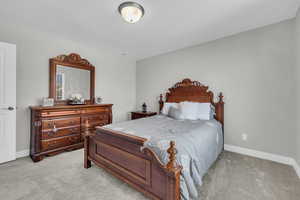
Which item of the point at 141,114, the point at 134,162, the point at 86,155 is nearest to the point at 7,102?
the point at 86,155

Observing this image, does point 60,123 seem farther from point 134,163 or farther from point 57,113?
point 134,163

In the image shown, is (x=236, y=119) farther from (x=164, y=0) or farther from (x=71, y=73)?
(x=71, y=73)

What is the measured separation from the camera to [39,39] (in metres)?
2.70

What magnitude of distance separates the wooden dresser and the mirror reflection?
0.52 meters

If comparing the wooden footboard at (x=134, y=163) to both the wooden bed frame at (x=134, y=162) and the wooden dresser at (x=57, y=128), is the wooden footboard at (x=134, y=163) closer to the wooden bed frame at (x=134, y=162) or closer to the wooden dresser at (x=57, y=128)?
the wooden bed frame at (x=134, y=162)

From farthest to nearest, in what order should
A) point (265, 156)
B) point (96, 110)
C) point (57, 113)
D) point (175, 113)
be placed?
point (96, 110) → point (175, 113) → point (57, 113) → point (265, 156)

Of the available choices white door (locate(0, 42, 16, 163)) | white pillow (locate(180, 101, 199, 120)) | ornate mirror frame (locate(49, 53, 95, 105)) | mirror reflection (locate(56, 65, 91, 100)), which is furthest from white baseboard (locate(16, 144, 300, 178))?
mirror reflection (locate(56, 65, 91, 100))

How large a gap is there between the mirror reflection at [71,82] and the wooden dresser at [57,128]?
524 mm

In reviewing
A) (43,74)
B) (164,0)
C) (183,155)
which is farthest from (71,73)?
(183,155)

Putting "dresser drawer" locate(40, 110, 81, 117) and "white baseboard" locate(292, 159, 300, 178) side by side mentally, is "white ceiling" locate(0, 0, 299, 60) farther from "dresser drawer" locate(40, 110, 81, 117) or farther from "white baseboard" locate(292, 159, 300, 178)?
"white baseboard" locate(292, 159, 300, 178)

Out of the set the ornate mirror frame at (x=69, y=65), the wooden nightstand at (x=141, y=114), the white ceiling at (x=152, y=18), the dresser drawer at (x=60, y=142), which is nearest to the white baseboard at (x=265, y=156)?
the wooden nightstand at (x=141, y=114)

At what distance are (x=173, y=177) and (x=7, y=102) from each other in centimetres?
293

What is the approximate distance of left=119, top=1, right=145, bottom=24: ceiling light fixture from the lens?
1838 millimetres

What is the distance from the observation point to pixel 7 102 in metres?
2.25
